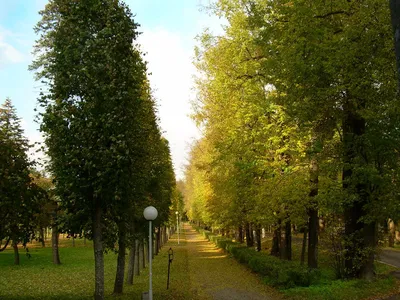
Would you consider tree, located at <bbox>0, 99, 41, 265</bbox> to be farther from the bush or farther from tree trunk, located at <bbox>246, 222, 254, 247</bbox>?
tree trunk, located at <bbox>246, 222, 254, 247</bbox>

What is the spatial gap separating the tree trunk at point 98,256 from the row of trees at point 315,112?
6464mm

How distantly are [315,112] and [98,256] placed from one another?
7.29m

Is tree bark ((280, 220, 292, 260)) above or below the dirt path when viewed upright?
above

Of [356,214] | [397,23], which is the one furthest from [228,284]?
[397,23]

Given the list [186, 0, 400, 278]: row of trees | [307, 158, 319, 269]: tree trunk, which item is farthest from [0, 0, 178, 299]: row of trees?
[307, 158, 319, 269]: tree trunk

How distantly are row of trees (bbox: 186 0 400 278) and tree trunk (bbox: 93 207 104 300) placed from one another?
6.46m

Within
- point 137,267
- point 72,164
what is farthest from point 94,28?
point 137,267

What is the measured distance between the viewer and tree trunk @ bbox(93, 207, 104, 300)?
9219 millimetres

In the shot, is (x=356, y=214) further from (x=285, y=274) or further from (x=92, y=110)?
(x=92, y=110)

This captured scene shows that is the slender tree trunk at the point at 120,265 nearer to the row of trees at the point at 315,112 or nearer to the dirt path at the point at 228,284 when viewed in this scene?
the dirt path at the point at 228,284

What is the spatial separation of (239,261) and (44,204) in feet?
52.6

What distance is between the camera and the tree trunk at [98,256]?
922 centimetres

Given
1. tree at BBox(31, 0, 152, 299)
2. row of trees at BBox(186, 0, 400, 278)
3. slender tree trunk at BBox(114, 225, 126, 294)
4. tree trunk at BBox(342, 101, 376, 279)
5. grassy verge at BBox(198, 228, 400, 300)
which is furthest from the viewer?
slender tree trunk at BBox(114, 225, 126, 294)

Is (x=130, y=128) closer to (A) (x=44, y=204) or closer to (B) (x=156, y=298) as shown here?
(A) (x=44, y=204)
